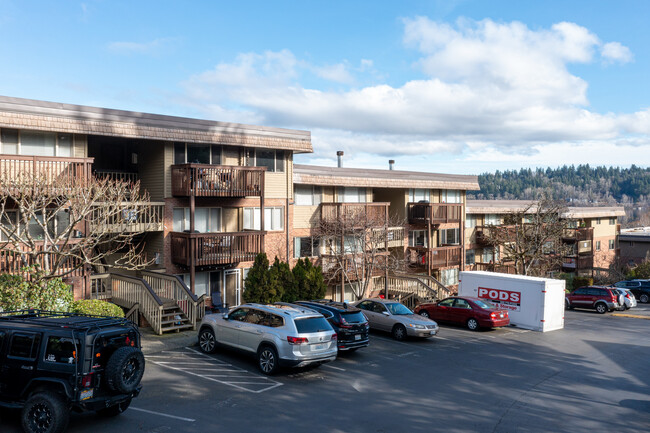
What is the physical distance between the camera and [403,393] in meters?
13.5

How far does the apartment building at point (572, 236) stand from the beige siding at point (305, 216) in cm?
1531

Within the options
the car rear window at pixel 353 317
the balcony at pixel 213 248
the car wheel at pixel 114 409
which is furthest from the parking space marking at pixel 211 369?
the balcony at pixel 213 248

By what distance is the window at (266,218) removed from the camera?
84.1 ft

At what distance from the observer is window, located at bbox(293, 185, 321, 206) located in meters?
28.3

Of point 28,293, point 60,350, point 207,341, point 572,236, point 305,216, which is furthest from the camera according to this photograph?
point 572,236

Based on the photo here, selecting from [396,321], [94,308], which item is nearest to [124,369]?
[94,308]

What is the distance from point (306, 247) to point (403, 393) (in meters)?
15.8

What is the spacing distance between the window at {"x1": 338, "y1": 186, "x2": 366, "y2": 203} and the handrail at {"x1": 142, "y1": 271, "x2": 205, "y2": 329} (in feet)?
40.5

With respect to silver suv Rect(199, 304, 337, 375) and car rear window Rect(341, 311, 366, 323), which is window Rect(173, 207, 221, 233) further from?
car rear window Rect(341, 311, 366, 323)

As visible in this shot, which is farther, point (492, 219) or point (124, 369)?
point (492, 219)

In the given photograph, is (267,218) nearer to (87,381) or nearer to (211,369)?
(211,369)

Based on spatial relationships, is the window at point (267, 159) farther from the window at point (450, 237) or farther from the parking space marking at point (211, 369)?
the window at point (450, 237)

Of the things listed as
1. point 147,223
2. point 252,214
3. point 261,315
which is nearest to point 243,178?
point 252,214

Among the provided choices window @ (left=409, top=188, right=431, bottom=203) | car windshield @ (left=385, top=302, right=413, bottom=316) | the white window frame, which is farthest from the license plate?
window @ (left=409, top=188, right=431, bottom=203)
